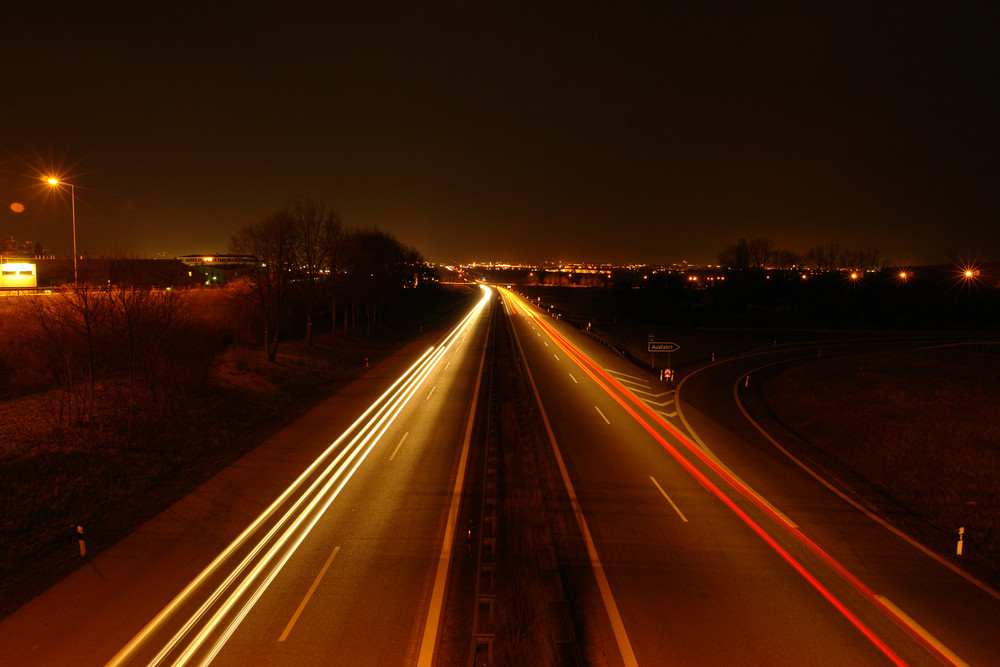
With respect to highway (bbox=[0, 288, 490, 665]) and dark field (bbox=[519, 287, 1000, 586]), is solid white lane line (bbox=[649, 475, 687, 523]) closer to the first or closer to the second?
dark field (bbox=[519, 287, 1000, 586])

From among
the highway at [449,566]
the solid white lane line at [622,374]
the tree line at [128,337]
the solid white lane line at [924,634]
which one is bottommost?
the solid white lane line at [924,634]

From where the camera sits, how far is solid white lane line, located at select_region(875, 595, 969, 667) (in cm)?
760

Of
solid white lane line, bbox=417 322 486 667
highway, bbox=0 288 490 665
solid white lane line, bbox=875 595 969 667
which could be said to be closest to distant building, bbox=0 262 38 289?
highway, bbox=0 288 490 665

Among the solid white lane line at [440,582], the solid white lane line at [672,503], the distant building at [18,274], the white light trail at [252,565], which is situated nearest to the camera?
the solid white lane line at [440,582]

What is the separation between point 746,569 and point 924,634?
2.63 metres

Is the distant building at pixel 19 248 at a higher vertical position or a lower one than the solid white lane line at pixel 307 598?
higher

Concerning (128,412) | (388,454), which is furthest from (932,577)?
(128,412)

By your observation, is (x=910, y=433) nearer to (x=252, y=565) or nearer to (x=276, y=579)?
(x=276, y=579)

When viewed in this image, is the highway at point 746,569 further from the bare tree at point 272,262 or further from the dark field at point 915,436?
the bare tree at point 272,262

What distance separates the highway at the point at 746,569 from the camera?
7.79 meters

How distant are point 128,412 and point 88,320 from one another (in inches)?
137

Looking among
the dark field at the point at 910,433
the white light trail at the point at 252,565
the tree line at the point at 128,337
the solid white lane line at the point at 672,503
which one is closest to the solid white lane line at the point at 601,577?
the solid white lane line at the point at 672,503

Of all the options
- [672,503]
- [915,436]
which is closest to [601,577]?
[672,503]

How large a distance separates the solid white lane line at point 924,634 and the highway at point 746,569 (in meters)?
0.02
